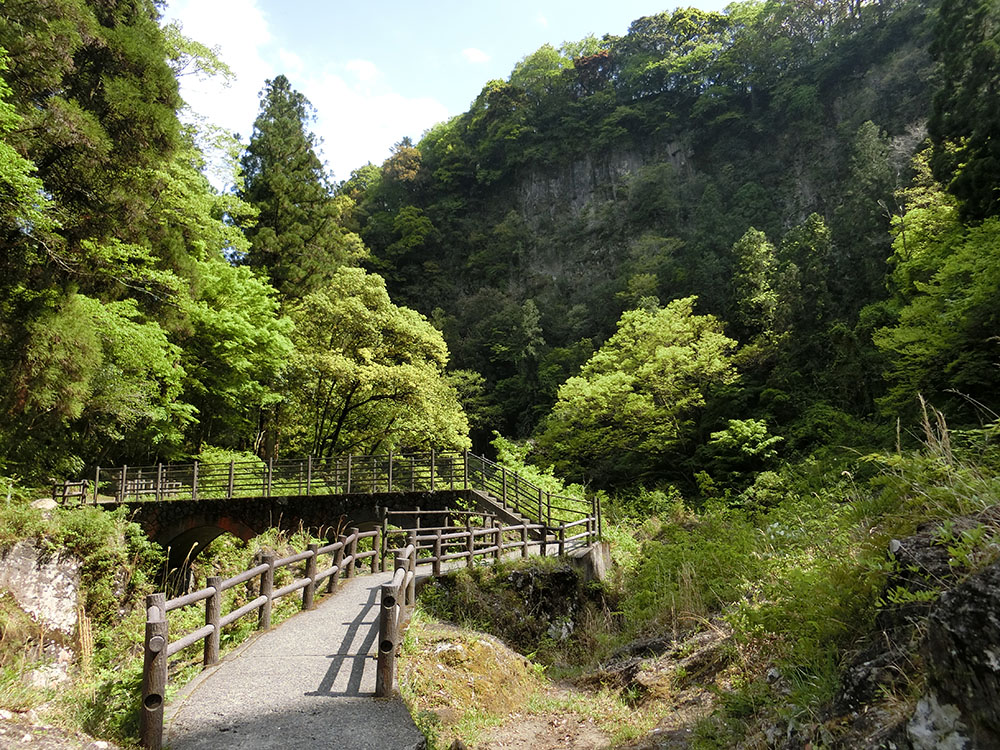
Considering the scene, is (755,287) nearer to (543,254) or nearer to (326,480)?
(543,254)

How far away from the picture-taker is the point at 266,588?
7.26 meters

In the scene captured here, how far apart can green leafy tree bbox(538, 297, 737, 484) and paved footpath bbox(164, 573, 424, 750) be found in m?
18.2

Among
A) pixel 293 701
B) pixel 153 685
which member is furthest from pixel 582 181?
pixel 153 685

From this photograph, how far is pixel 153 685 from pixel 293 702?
1255 mm

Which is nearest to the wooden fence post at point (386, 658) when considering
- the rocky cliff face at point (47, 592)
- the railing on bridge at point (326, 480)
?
the rocky cliff face at point (47, 592)

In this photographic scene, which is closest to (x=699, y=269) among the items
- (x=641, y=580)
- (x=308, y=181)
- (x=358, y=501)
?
(x=308, y=181)

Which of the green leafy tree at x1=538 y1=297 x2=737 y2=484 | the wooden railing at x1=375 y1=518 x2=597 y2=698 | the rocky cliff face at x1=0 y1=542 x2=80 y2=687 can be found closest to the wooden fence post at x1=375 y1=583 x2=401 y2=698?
the wooden railing at x1=375 y1=518 x2=597 y2=698

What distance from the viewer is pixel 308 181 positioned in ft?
92.2

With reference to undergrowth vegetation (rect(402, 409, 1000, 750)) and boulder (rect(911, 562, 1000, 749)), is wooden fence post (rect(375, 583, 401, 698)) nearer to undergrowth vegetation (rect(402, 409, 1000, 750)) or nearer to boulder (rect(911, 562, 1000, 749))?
undergrowth vegetation (rect(402, 409, 1000, 750))

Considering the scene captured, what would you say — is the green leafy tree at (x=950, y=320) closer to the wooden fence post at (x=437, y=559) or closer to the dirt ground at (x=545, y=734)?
the wooden fence post at (x=437, y=559)

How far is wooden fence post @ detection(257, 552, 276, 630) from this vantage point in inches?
274

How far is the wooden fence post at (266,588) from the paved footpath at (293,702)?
0.52 ft

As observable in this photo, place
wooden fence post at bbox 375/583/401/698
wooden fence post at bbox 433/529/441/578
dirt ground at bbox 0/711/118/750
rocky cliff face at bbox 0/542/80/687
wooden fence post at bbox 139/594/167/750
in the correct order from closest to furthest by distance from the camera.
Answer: dirt ground at bbox 0/711/118/750, wooden fence post at bbox 139/594/167/750, wooden fence post at bbox 375/583/401/698, rocky cliff face at bbox 0/542/80/687, wooden fence post at bbox 433/529/441/578

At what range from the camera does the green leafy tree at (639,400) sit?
79.8ft
